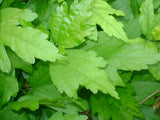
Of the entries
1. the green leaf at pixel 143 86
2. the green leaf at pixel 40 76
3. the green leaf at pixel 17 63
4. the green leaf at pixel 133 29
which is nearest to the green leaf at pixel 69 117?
the green leaf at pixel 40 76

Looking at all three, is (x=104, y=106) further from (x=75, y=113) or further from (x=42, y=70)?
(x=42, y=70)

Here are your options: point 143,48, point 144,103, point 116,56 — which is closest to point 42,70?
point 116,56

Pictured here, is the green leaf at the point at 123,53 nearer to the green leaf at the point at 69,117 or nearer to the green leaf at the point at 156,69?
the green leaf at the point at 156,69

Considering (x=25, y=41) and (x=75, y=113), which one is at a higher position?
(x=25, y=41)

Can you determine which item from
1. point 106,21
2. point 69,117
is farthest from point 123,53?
point 69,117

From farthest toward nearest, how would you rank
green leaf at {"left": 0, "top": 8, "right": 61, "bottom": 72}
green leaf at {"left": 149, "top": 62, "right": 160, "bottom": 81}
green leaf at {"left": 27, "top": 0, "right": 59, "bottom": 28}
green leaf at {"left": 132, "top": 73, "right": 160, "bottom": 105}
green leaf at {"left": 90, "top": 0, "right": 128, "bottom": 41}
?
1. green leaf at {"left": 132, "top": 73, "right": 160, "bottom": 105}
2. green leaf at {"left": 27, "top": 0, "right": 59, "bottom": 28}
3. green leaf at {"left": 149, "top": 62, "right": 160, "bottom": 81}
4. green leaf at {"left": 90, "top": 0, "right": 128, "bottom": 41}
5. green leaf at {"left": 0, "top": 8, "right": 61, "bottom": 72}

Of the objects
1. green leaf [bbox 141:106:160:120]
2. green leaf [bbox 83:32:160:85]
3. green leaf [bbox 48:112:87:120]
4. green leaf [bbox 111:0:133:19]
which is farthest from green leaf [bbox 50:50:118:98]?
green leaf [bbox 141:106:160:120]

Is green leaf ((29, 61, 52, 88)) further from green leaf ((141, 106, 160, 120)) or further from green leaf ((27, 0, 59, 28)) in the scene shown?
green leaf ((141, 106, 160, 120))
